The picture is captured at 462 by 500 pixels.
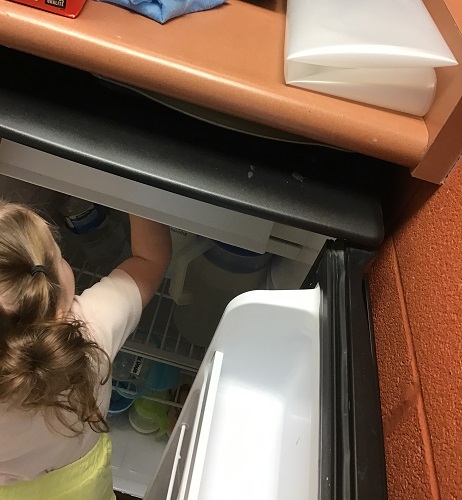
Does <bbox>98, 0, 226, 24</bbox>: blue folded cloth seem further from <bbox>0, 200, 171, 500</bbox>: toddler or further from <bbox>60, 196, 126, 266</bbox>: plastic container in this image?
<bbox>60, 196, 126, 266</bbox>: plastic container

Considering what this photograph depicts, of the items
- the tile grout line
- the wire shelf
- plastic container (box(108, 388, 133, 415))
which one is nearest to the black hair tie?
the tile grout line

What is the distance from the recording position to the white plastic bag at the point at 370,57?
52cm

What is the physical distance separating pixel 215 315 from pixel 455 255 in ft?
2.30

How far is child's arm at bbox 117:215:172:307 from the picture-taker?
845mm

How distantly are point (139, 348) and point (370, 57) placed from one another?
79 cm

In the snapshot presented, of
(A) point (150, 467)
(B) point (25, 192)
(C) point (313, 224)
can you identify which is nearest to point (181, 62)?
(C) point (313, 224)

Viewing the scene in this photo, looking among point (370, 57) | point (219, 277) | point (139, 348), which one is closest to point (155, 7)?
point (370, 57)

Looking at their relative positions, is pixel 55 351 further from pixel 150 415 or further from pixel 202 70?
pixel 150 415

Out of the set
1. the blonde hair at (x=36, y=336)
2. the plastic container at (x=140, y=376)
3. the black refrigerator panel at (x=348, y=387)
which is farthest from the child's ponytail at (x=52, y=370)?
the plastic container at (x=140, y=376)

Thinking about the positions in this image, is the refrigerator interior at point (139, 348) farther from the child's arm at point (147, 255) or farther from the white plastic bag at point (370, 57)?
the white plastic bag at point (370, 57)

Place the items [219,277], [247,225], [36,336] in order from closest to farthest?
[36,336]
[247,225]
[219,277]

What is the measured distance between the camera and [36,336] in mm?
612

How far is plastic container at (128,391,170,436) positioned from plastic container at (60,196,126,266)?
0.35 meters

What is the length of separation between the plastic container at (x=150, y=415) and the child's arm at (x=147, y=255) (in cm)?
52
